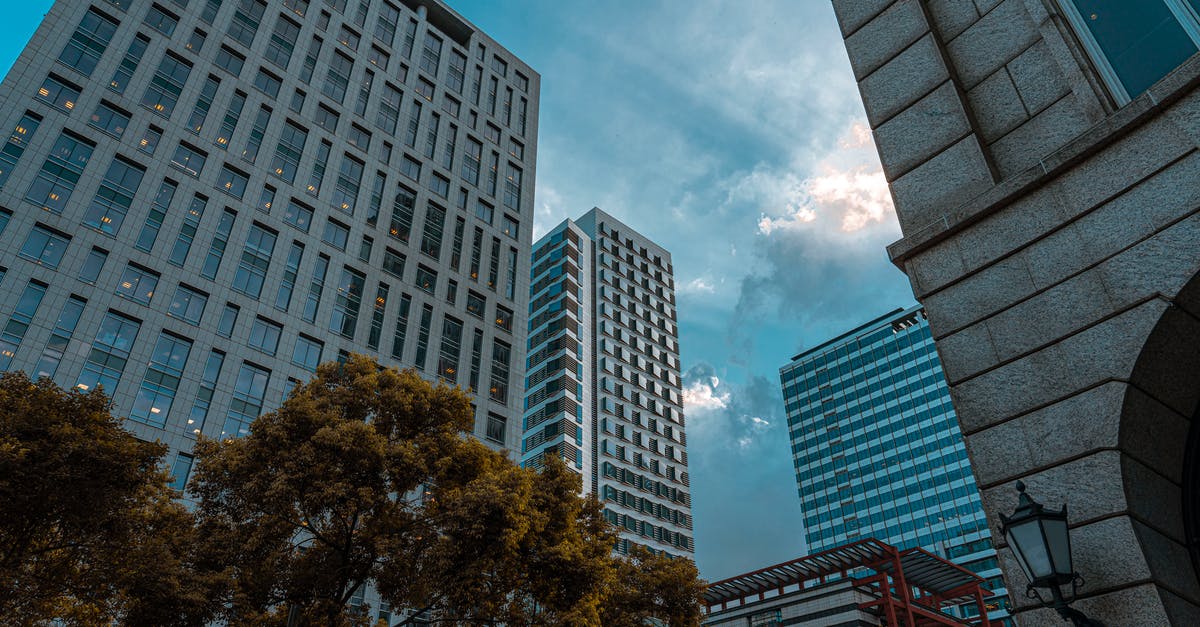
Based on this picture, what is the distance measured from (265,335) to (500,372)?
14.9 m

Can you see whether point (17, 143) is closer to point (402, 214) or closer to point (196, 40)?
point (196, 40)

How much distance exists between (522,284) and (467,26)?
995 inches

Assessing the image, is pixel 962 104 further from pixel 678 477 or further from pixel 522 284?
pixel 678 477

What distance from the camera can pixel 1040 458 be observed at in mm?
6379

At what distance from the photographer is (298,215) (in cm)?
4475

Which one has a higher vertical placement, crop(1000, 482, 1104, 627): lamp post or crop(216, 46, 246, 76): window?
crop(216, 46, 246, 76): window

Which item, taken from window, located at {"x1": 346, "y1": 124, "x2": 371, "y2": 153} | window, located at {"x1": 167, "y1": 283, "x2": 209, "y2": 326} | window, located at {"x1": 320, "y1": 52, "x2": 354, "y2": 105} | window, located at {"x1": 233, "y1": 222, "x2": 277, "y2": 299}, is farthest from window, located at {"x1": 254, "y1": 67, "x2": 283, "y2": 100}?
window, located at {"x1": 167, "y1": 283, "x2": 209, "y2": 326}

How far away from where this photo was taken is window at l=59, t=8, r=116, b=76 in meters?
39.9

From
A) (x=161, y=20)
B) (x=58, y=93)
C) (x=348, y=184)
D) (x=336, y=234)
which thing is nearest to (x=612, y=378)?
(x=348, y=184)

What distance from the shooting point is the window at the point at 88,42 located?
39.9 metres

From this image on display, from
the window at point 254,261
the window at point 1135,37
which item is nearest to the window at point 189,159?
the window at point 254,261

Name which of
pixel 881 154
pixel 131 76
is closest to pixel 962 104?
pixel 881 154

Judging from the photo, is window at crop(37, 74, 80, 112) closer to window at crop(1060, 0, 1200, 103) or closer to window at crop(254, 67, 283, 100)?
window at crop(254, 67, 283, 100)

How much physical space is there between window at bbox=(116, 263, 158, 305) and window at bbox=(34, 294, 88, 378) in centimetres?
188
